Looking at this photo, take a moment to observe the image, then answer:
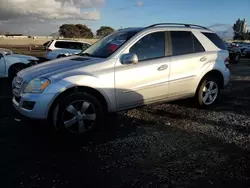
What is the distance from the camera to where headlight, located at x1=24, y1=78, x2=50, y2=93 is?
4223 mm

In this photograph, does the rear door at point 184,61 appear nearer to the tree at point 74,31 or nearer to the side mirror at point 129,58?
the side mirror at point 129,58

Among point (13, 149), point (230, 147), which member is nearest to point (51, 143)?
point (13, 149)

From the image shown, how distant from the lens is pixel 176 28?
5.66 m

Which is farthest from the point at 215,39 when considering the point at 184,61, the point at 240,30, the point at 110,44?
the point at 240,30

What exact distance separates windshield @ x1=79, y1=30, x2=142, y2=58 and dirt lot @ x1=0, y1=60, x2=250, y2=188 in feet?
4.33

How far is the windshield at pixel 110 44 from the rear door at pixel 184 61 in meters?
0.92

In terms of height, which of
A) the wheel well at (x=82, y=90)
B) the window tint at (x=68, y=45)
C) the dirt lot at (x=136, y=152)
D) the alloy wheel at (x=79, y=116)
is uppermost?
the window tint at (x=68, y=45)

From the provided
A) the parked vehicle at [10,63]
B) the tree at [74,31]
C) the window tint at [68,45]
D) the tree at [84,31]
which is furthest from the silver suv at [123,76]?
the tree at [84,31]

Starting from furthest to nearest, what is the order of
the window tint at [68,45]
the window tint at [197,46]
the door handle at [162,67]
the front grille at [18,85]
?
1. the window tint at [68,45]
2. the window tint at [197,46]
3. the door handle at [162,67]
4. the front grille at [18,85]

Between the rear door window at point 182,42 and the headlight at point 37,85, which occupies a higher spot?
the rear door window at point 182,42

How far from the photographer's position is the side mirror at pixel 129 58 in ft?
15.2

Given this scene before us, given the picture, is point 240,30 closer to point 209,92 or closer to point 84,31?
point 84,31

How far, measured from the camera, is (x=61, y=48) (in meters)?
16.5

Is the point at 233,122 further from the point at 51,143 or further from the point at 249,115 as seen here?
the point at 51,143
